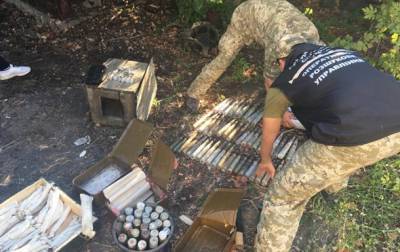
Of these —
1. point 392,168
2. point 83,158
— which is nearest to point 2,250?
point 83,158

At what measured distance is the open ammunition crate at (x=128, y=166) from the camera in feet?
17.5

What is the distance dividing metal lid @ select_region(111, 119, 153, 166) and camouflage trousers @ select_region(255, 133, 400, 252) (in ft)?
6.78

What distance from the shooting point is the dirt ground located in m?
5.50

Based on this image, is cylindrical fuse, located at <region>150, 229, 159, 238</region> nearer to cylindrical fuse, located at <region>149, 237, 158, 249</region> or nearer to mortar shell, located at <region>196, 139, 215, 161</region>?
cylindrical fuse, located at <region>149, 237, 158, 249</region>

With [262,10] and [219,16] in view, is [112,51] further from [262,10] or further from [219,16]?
[262,10]

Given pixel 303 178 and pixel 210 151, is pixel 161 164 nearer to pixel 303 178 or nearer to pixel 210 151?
pixel 210 151

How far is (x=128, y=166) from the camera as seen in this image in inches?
223

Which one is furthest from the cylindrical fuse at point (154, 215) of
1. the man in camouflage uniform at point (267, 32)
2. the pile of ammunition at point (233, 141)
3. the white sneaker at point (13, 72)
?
the white sneaker at point (13, 72)

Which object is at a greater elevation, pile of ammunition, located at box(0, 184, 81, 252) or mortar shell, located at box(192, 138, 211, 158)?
pile of ammunition, located at box(0, 184, 81, 252)

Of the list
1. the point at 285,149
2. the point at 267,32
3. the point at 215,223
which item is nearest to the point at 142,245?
the point at 215,223

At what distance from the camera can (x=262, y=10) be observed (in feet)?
18.7

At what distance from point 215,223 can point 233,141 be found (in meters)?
1.65

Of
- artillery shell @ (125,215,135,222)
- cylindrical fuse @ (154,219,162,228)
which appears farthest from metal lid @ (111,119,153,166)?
cylindrical fuse @ (154,219,162,228)

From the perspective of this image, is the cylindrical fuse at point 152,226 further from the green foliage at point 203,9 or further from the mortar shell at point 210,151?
the green foliage at point 203,9
